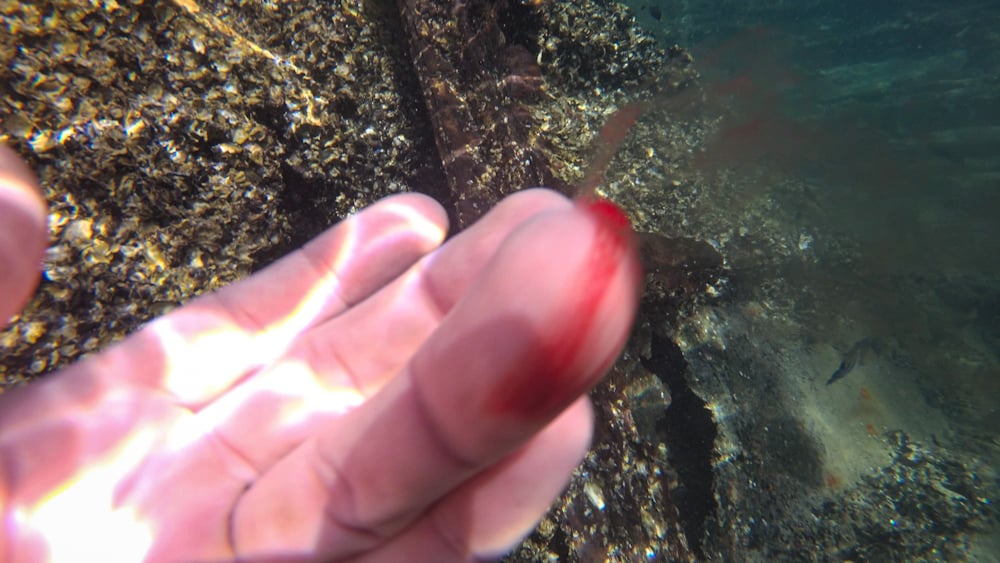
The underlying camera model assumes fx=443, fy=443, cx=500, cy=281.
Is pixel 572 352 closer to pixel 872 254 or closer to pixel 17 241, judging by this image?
pixel 17 241

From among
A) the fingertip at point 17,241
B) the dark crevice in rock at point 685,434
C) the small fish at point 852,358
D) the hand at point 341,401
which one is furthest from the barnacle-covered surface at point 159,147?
the small fish at point 852,358

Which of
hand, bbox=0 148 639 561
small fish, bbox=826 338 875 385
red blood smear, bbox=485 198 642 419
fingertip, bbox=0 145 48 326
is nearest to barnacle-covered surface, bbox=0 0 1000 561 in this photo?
small fish, bbox=826 338 875 385

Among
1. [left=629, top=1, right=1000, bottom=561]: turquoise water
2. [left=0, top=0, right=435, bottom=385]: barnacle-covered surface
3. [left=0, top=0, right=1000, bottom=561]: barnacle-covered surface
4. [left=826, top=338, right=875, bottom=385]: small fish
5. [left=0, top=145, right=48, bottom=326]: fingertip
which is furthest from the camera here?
[left=826, top=338, right=875, bottom=385]: small fish

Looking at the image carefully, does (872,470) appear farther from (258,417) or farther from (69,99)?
(69,99)

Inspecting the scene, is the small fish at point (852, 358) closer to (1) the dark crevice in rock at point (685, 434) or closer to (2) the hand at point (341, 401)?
(1) the dark crevice in rock at point (685, 434)

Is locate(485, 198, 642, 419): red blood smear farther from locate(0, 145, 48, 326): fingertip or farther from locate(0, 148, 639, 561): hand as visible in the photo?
locate(0, 145, 48, 326): fingertip

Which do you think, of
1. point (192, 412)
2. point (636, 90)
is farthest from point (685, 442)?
point (636, 90)
